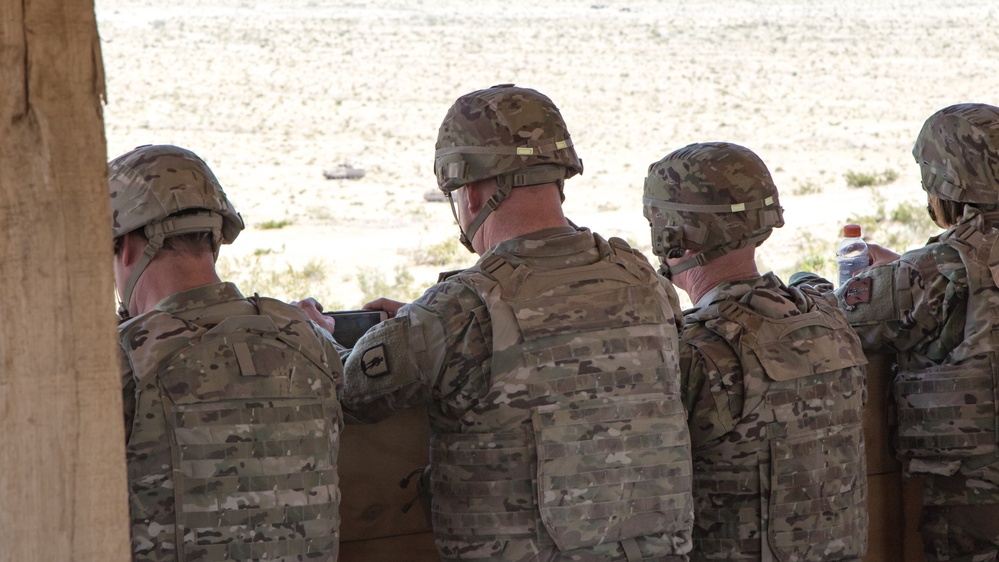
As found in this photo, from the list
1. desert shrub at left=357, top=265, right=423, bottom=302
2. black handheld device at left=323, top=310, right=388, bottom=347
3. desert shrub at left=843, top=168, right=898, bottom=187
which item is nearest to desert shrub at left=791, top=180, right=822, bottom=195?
desert shrub at left=843, top=168, right=898, bottom=187

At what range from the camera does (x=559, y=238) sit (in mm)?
2957

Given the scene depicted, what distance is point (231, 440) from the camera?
262 cm

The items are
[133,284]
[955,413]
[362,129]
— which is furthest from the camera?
[362,129]

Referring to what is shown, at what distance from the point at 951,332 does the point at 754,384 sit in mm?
→ 829

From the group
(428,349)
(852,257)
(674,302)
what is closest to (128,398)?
(428,349)

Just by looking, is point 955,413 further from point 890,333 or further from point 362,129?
point 362,129

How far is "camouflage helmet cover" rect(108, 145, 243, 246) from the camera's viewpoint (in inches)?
107

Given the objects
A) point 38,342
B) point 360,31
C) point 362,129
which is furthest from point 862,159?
point 38,342

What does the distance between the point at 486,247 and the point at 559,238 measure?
21 centimetres

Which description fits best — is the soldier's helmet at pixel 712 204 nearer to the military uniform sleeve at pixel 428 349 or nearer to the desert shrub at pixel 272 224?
the military uniform sleeve at pixel 428 349

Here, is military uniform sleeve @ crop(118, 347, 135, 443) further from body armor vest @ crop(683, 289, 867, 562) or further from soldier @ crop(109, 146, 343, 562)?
body armor vest @ crop(683, 289, 867, 562)

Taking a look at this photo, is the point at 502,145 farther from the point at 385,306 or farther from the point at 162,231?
the point at 162,231

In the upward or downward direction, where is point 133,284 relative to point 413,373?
upward

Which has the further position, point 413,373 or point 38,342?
point 413,373
